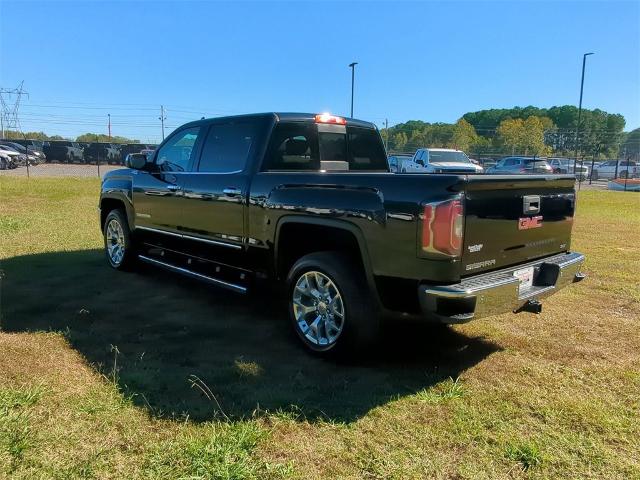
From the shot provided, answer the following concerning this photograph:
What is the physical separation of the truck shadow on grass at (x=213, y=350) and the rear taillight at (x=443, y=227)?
3.36ft

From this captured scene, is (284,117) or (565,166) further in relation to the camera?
(565,166)

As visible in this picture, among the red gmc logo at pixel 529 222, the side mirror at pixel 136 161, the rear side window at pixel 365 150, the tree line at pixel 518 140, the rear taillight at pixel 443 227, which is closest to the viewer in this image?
the rear taillight at pixel 443 227

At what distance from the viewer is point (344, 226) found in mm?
3617

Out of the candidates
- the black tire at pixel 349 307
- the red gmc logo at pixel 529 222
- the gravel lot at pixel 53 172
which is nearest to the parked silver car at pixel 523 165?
the gravel lot at pixel 53 172

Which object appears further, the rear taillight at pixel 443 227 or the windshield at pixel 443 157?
the windshield at pixel 443 157

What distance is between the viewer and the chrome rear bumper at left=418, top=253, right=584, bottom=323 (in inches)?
123

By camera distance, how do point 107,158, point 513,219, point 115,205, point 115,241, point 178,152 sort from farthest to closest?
point 107,158 → point 115,205 → point 115,241 → point 178,152 → point 513,219

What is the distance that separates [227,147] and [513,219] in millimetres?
2693

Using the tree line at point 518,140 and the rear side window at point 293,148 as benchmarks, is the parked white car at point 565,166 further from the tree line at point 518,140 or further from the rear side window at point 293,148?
the rear side window at point 293,148

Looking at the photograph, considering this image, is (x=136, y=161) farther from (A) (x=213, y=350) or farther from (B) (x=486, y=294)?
(B) (x=486, y=294)

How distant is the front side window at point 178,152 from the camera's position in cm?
541

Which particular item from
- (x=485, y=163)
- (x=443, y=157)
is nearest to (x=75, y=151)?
(x=443, y=157)

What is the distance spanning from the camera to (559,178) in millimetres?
4051

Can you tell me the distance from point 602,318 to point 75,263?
6.40 m
